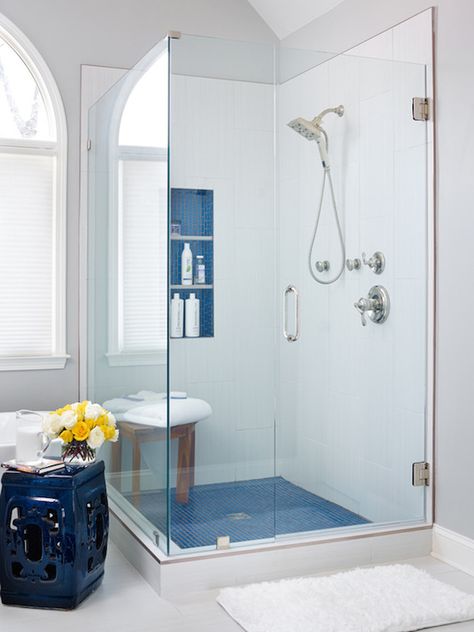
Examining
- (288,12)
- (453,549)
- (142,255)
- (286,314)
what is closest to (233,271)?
(286,314)

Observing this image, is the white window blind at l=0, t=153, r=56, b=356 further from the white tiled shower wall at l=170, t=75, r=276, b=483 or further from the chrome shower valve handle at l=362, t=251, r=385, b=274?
the chrome shower valve handle at l=362, t=251, r=385, b=274

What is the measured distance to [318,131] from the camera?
10.4 feet

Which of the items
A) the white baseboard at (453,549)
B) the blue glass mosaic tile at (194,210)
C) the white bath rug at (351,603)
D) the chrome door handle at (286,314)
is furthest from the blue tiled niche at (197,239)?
the white baseboard at (453,549)

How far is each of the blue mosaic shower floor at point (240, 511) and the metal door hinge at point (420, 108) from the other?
163cm

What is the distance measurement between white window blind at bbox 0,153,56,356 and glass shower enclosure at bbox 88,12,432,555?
0.64 metres

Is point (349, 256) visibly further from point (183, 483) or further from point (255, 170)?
point (183, 483)

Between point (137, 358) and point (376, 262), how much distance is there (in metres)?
1.09

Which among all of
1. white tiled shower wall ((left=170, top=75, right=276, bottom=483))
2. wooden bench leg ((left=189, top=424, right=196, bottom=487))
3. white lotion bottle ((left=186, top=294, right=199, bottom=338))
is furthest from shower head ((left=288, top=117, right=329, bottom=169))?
wooden bench leg ((left=189, top=424, right=196, bottom=487))

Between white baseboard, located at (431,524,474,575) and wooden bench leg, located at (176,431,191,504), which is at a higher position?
wooden bench leg, located at (176,431,191,504)

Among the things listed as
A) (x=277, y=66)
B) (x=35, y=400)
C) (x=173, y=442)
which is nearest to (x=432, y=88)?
(x=277, y=66)

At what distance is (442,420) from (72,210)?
7.07 ft

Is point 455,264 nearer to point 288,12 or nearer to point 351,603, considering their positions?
point 351,603

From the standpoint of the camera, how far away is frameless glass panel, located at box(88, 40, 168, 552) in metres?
2.99

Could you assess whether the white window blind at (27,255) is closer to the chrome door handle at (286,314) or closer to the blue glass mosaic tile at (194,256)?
the blue glass mosaic tile at (194,256)
